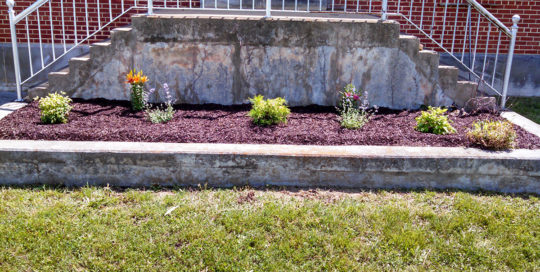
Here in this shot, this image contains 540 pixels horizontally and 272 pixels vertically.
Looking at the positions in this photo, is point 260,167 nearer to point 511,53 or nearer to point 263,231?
point 263,231

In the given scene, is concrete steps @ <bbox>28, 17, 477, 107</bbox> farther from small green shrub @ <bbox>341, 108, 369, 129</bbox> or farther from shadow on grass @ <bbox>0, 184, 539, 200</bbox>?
shadow on grass @ <bbox>0, 184, 539, 200</bbox>

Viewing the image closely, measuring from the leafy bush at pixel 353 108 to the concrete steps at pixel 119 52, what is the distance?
804 millimetres

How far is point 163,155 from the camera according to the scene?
12.8 ft

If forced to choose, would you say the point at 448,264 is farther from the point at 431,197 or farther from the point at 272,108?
the point at 272,108

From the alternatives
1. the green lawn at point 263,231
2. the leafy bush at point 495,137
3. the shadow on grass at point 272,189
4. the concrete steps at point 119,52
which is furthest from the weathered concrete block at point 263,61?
the green lawn at point 263,231

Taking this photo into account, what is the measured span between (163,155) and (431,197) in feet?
7.75

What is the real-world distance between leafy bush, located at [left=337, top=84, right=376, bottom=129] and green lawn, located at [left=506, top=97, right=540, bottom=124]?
2.31 m

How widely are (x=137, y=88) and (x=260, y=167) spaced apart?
6.85 ft

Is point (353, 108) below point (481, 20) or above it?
below

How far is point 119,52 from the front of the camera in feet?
17.9

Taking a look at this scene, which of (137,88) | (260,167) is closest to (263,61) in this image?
(137,88)

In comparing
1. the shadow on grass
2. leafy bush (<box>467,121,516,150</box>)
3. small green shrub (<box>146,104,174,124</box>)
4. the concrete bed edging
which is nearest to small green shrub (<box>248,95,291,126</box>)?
the concrete bed edging

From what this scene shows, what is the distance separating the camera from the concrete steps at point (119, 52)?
5402 mm

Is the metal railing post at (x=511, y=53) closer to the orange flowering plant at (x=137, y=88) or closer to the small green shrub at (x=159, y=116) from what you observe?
the small green shrub at (x=159, y=116)
